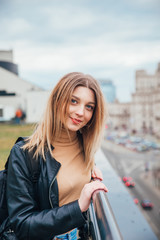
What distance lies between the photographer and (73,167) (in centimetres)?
135

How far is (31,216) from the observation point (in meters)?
1.02

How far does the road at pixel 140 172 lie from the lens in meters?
14.8

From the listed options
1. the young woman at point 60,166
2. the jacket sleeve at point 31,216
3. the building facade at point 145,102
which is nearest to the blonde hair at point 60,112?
the young woman at point 60,166

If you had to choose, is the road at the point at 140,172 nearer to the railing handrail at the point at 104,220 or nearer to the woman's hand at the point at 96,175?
the woman's hand at the point at 96,175

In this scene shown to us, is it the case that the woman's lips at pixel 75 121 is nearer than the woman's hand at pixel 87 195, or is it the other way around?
the woman's hand at pixel 87 195

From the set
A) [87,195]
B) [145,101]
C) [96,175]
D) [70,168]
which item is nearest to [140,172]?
[96,175]

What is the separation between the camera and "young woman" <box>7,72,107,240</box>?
1.02 metres

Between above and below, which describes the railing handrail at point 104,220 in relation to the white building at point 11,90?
below

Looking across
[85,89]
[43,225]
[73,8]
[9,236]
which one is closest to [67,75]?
[85,89]

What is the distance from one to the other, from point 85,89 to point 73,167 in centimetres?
49

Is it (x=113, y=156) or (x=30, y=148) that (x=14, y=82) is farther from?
(x=113, y=156)

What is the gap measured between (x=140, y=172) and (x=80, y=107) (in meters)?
22.2

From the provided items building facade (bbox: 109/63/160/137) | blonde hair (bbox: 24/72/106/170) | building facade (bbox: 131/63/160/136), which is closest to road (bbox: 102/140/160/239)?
blonde hair (bbox: 24/72/106/170)

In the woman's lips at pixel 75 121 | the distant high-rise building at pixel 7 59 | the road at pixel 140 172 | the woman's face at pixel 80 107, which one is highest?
the distant high-rise building at pixel 7 59
